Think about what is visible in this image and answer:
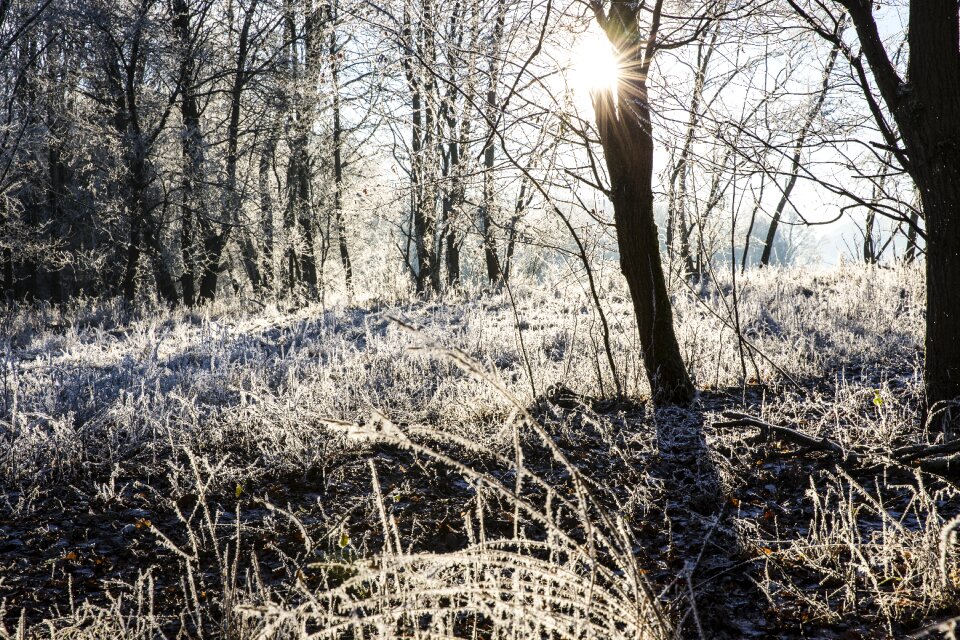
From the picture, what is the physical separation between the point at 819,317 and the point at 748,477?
14.1 ft

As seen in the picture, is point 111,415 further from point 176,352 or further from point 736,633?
point 736,633

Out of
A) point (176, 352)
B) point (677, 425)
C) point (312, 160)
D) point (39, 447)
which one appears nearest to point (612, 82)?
point (677, 425)

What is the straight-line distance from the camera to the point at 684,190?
425 centimetres

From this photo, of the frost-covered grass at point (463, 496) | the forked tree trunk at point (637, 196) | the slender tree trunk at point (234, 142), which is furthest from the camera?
the slender tree trunk at point (234, 142)

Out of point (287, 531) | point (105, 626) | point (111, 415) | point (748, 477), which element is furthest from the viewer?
point (111, 415)

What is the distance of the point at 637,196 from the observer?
4270 millimetres

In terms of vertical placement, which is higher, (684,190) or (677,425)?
(684,190)

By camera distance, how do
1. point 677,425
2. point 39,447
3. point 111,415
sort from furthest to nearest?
point 111,415 → point 677,425 → point 39,447

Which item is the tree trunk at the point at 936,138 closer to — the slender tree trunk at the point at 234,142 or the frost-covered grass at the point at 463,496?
the frost-covered grass at the point at 463,496

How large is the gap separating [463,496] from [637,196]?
93.2 inches

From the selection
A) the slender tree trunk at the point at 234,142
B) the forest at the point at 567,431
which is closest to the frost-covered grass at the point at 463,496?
the forest at the point at 567,431

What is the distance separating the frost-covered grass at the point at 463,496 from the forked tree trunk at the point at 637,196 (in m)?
0.34

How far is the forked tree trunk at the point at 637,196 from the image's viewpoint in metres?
4.15

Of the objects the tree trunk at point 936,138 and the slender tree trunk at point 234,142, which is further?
the slender tree trunk at point 234,142
